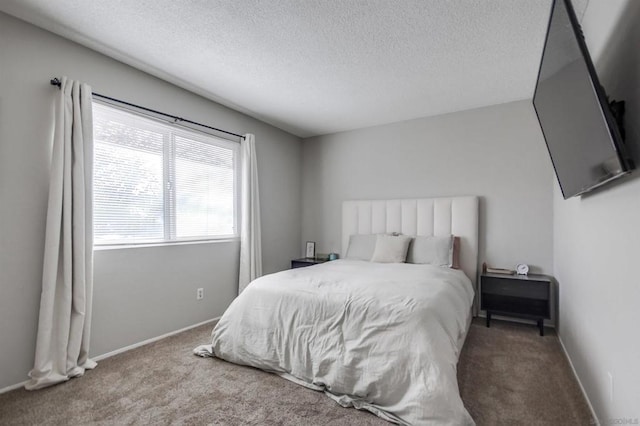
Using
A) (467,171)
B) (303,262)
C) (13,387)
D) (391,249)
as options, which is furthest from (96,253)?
(467,171)

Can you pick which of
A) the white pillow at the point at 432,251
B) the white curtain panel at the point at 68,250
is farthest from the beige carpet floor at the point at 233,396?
the white pillow at the point at 432,251

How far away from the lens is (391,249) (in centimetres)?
358

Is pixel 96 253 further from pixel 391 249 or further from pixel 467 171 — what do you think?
pixel 467 171

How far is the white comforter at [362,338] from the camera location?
166 centimetres

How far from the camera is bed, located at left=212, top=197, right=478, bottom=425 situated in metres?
1.67

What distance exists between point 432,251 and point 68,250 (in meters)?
3.34

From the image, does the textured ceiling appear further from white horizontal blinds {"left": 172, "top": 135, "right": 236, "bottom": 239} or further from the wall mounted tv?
the wall mounted tv

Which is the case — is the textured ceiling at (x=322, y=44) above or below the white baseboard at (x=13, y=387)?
above

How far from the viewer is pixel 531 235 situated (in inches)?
134

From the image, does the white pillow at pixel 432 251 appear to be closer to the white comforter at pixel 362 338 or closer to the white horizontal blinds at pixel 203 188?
the white comforter at pixel 362 338

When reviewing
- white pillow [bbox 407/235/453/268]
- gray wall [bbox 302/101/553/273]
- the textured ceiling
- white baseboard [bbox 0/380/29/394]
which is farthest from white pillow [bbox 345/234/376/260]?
white baseboard [bbox 0/380/29/394]

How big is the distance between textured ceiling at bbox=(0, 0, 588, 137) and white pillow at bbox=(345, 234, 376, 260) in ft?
5.51

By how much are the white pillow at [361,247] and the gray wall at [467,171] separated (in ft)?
2.09

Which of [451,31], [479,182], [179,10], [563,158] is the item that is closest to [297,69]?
[179,10]
